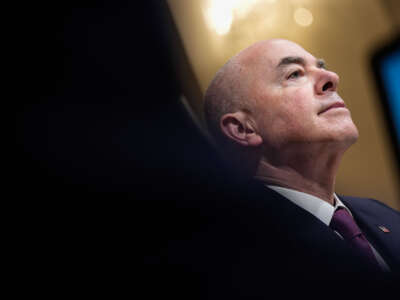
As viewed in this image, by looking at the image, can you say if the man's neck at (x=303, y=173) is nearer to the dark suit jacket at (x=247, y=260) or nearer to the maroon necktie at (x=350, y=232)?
the maroon necktie at (x=350, y=232)

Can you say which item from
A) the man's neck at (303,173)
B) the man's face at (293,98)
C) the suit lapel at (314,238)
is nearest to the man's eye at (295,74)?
the man's face at (293,98)

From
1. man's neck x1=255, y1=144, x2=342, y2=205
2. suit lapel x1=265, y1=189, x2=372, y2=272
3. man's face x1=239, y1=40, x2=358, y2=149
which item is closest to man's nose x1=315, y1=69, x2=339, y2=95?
man's face x1=239, y1=40, x2=358, y2=149

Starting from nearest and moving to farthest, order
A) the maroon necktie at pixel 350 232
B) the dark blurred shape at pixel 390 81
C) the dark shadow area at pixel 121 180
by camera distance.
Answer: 1. the dark shadow area at pixel 121 180
2. the maroon necktie at pixel 350 232
3. the dark blurred shape at pixel 390 81

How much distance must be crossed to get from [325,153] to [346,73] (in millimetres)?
→ 280

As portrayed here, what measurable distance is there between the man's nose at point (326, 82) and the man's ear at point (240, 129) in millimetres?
120

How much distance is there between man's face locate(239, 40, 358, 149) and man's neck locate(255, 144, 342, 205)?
0.11ft

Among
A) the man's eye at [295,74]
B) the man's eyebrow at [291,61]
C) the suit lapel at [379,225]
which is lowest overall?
the suit lapel at [379,225]

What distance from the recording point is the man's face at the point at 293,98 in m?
0.52

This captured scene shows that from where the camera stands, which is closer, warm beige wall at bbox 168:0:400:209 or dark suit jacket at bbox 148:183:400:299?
dark suit jacket at bbox 148:183:400:299

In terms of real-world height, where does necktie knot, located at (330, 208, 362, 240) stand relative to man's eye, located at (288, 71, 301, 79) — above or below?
below

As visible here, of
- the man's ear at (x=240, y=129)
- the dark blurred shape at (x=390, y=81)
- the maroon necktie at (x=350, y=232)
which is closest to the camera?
the maroon necktie at (x=350, y=232)

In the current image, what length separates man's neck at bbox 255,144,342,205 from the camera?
0.55 metres

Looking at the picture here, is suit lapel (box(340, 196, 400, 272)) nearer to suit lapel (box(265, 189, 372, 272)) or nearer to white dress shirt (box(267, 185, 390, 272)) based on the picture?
white dress shirt (box(267, 185, 390, 272))

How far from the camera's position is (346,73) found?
2.38 feet
